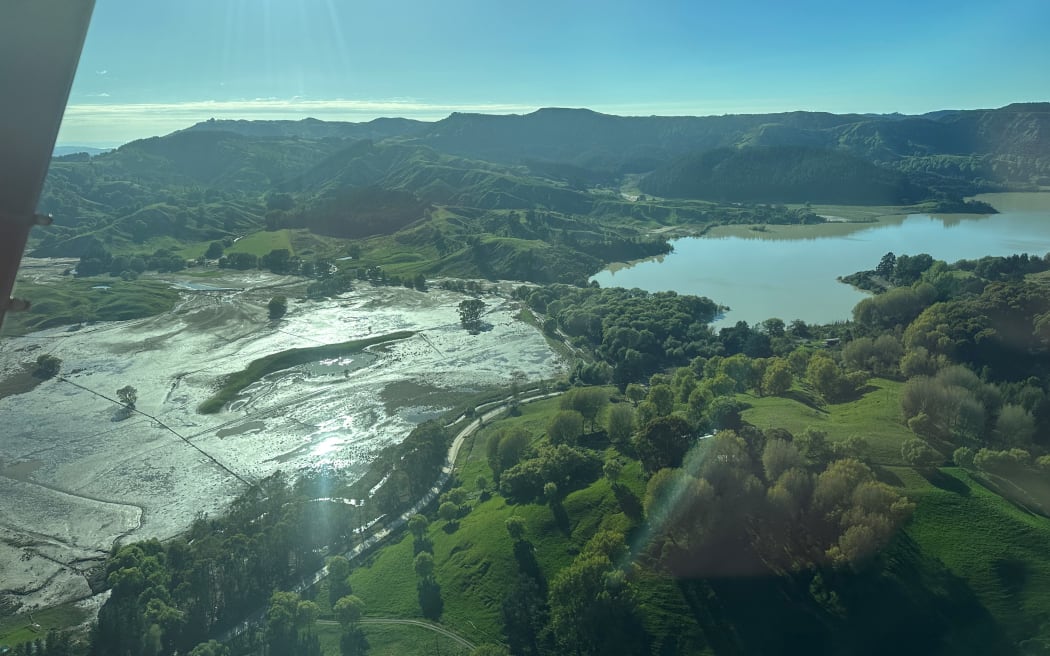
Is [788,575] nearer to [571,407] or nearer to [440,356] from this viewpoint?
[571,407]

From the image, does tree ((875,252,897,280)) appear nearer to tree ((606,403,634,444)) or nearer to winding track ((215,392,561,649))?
winding track ((215,392,561,649))

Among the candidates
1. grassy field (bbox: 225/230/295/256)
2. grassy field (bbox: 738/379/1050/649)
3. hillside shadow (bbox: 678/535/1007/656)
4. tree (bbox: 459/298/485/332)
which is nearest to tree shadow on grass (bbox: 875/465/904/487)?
grassy field (bbox: 738/379/1050/649)

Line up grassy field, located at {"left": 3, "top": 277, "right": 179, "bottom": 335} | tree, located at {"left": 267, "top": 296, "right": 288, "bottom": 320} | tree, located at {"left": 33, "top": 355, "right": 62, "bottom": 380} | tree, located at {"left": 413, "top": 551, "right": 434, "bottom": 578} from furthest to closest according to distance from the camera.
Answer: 1. tree, located at {"left": 267, "top": 296, "right": 288, "bottom": 320}
2. grassy field, located at {"left": 3, "top": 277, "right": 179, "bottom": 335}
3. tree, located at {"left": 33, "top": 355, "right": 62, "bottom": 380}
4. tree, located at {"left": 413, "top": 551, "right": 434, "bottom": 578}

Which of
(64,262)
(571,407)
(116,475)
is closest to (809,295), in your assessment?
(571,407)

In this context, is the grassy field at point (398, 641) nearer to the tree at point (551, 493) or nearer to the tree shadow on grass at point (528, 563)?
the tree shadow on grass at point (528, 563)

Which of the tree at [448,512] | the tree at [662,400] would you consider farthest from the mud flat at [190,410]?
the tree at [662,400]

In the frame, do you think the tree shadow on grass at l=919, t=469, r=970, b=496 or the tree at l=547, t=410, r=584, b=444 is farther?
the tree at l=547, t=410, r=584, b=444
